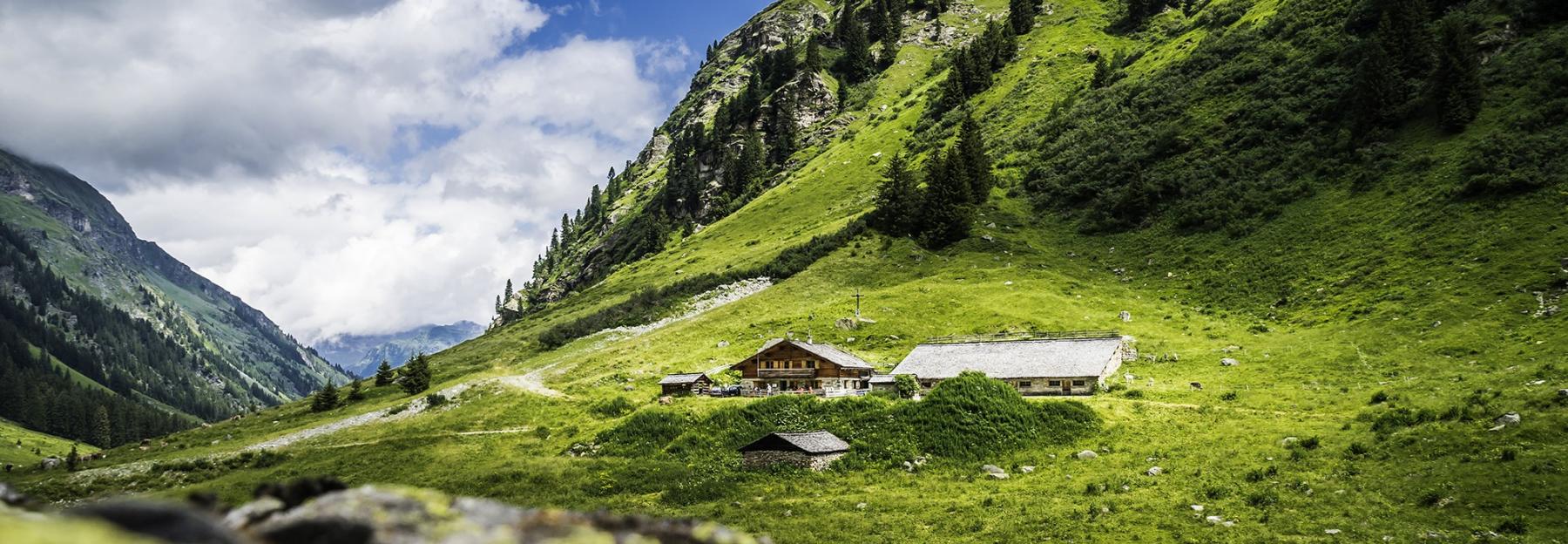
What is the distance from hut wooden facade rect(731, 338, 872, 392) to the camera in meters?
76.6

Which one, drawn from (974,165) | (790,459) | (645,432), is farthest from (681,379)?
(974,165)

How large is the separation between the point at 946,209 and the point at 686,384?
5429cm

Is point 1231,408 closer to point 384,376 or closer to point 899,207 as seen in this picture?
point 899,207

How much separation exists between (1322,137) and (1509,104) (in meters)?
17.9

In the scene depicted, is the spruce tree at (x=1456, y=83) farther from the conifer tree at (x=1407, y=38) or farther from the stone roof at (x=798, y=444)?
the stone roof at (x=798, y=444)

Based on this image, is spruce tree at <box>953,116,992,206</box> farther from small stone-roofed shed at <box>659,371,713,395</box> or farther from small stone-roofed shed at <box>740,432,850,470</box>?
small stone-roofed shed at <box>740,432,850,470</box>

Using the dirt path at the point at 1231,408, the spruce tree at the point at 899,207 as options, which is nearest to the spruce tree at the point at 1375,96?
the spruce tree at the point at 899,207

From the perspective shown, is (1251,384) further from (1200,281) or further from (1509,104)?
(1509,104)

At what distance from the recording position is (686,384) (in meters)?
76.7

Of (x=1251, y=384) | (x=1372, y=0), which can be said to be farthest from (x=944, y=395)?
(x=1372, y=0)

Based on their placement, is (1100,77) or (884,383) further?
(1100,77)

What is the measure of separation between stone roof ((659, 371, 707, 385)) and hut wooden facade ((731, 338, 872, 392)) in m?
4.20

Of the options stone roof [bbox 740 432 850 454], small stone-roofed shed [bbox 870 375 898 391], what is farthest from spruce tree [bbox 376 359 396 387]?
stone roof [bbox 740 432 850 454]

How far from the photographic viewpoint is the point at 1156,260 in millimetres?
97125
